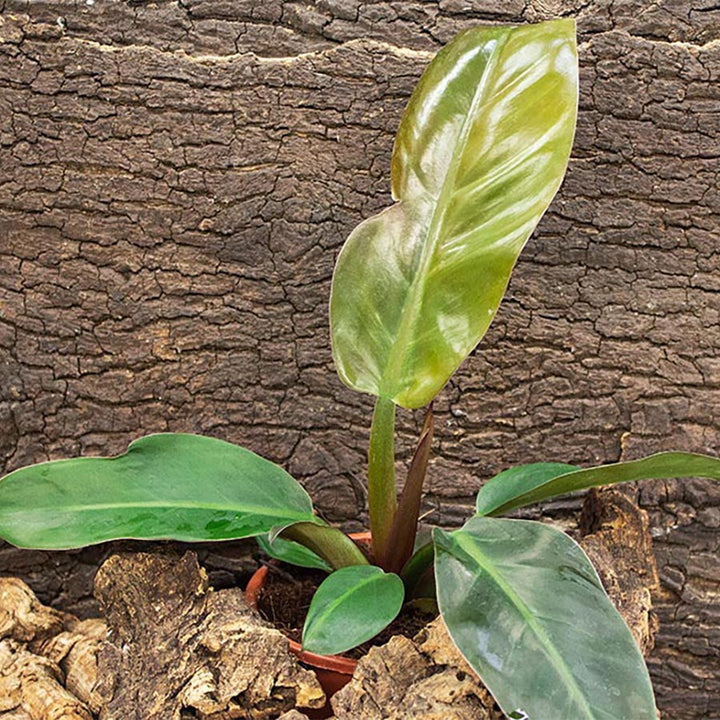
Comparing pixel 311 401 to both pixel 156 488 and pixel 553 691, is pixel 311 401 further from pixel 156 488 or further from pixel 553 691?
pixel 553 691

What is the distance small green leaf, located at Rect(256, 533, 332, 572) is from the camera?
122 cm

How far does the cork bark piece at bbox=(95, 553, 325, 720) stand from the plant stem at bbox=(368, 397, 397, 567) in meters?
0.19

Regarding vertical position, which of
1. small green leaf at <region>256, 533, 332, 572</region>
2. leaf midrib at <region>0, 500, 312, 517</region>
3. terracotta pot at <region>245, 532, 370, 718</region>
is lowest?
terracotta pot at <region>245, 532, 370, 718</region>

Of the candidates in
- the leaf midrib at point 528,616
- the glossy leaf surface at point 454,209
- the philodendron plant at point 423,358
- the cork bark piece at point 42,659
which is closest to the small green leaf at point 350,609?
the philodendron plant at point 423,358

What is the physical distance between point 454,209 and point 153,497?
1.65 ft

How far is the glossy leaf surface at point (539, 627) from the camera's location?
0.83m

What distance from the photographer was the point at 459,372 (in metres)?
1.37

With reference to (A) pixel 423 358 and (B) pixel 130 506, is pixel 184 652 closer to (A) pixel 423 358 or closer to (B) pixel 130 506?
(B) pixel 130 506

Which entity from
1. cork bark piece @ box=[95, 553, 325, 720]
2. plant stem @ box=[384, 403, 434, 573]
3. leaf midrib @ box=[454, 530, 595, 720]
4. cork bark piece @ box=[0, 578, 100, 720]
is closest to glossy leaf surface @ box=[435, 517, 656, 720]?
leaf midrib @ box=[454, 530, 595, 720]

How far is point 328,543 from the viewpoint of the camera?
1.14 metres

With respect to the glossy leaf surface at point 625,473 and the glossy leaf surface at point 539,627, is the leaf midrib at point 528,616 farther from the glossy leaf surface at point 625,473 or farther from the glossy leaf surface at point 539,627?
the glossy leaf surface at point 625,473

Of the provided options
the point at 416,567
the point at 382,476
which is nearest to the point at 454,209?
the point at 382,476

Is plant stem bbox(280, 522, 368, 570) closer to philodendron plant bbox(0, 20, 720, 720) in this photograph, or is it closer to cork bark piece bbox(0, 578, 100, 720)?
philodendron plant bbox(0, 20, 720, 720)

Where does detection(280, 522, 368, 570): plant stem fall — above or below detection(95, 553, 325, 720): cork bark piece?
above
